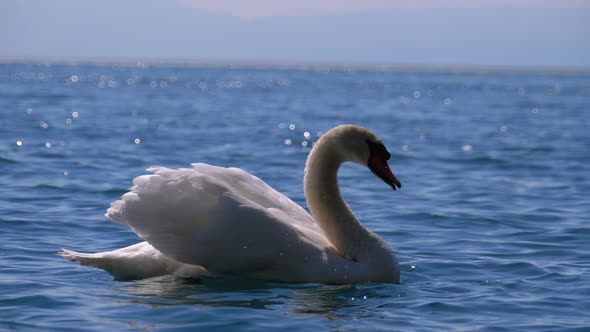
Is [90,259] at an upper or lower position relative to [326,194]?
lower

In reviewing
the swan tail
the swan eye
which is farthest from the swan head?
the swan tail

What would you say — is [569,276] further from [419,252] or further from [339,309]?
[339,309]

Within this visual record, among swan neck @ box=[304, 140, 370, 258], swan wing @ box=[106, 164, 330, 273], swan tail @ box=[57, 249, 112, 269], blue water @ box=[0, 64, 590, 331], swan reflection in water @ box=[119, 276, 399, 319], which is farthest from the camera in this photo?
swan neck @ box=[304, 140, 370, 258]

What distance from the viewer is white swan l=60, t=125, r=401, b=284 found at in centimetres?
810

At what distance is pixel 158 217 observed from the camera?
8.13 metres

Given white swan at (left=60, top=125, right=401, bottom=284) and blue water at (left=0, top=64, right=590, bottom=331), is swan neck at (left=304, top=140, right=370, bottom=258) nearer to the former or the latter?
white swan at (left=60, top=125, right=401, bottom=284)

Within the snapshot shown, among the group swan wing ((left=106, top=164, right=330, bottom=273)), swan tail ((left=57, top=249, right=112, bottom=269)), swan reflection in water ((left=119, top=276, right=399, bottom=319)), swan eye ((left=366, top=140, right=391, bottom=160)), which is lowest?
swan reflection in water ((left=119, top=276, right=399, bottom=319))

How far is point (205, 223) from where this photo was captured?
8125mm

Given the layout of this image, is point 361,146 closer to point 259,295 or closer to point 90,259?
point 259,295

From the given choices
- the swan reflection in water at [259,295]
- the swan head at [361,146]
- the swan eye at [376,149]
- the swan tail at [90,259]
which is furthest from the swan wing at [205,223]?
the swan eye at [376,149]

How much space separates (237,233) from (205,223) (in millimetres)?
275

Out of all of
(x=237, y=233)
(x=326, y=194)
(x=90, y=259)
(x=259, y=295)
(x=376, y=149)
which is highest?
(x=376, y=149)

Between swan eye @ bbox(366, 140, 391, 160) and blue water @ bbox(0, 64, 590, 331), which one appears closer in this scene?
blue water @ bbox(0, 64, 590, 331)

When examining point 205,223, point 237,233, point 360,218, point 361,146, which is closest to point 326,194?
point 361,146
